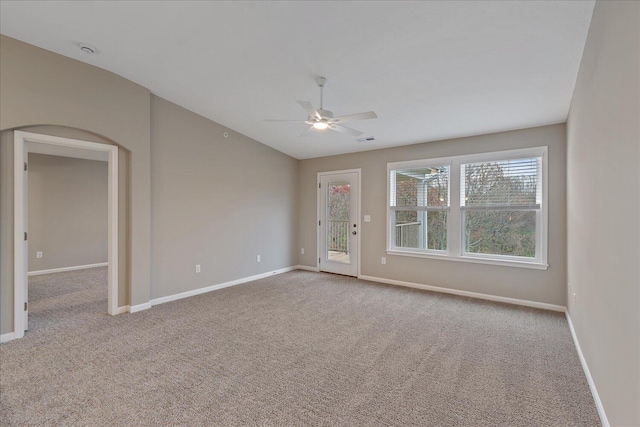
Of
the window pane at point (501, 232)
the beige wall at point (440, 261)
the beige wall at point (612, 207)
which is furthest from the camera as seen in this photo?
the window pane at point (501, 232)

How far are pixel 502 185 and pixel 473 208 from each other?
501 millimetres

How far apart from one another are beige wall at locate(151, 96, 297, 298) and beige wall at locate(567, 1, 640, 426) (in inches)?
182

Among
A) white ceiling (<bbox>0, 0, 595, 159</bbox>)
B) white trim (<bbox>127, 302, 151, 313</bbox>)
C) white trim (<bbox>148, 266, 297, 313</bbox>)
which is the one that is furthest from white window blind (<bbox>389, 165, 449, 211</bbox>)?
white trim (<bbox>127, 302, 151, 313</bbox>)

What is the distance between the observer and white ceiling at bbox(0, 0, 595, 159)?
226cm

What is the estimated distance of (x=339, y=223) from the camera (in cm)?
612

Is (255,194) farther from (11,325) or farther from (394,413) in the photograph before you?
(394,413)

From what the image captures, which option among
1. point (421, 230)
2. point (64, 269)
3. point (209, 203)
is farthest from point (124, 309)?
point (421, 230)

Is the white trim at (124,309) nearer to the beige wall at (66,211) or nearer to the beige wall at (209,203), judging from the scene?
the beige wall at (209,203)

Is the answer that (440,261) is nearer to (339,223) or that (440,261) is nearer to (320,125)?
(339,223)

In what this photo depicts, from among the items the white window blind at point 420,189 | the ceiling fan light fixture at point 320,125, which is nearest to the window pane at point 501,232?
the white window blind at point 420,189

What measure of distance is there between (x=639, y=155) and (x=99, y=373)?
3687 millimetres

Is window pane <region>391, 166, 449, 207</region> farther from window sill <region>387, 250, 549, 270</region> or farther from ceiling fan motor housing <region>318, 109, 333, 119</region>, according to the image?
ceiling fan motor housing <region>318, 109, 333, 119</region>

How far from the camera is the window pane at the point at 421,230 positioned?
16.0ft

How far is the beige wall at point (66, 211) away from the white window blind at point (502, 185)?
24.8ft
